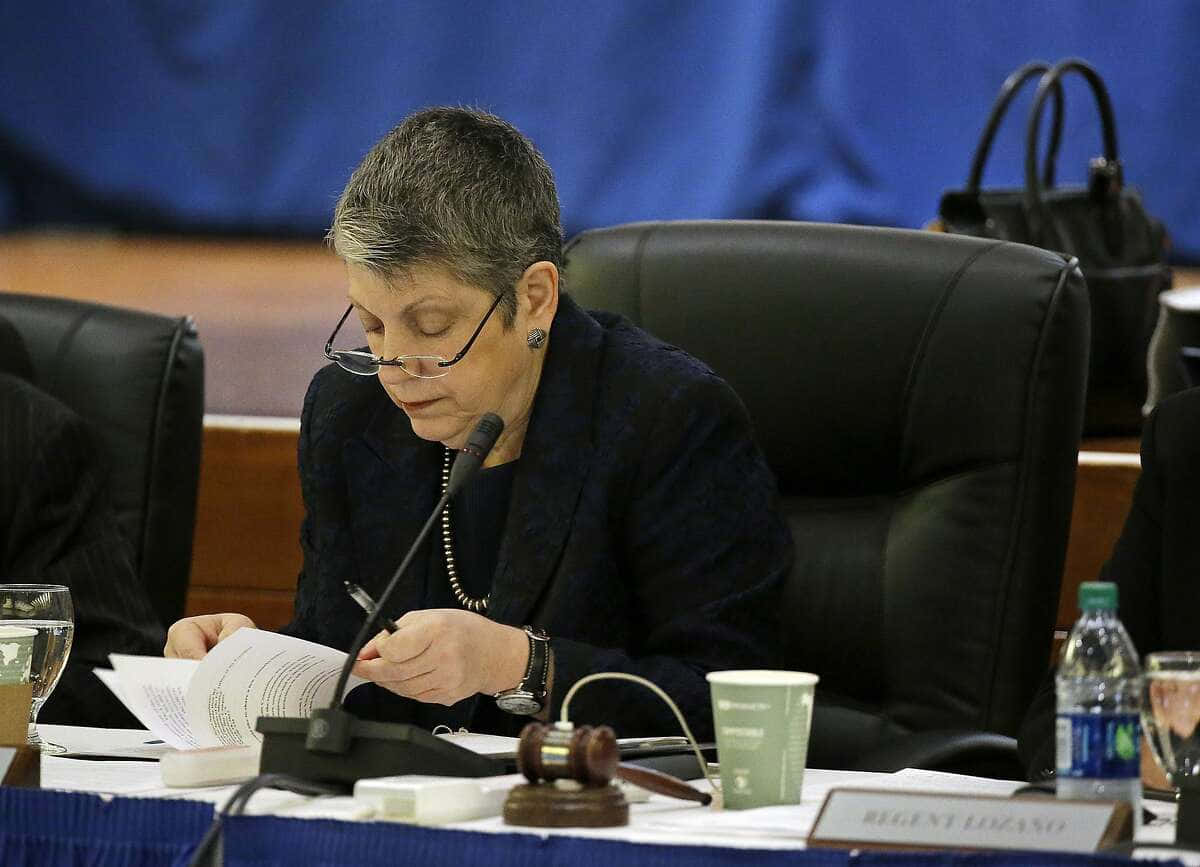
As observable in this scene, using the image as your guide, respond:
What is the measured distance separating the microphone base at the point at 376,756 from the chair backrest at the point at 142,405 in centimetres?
100

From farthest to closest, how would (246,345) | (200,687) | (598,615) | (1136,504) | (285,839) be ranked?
1. (246,345)
2. (598,615)
3. (1136,504)
4. (200,687)
5. (285,839)

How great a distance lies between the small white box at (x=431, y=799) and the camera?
99cm

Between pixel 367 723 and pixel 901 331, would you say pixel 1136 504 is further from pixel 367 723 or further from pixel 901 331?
pixel 367 723

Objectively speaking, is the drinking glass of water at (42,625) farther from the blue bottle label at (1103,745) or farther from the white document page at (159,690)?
the blue bottle label at (1103,745)

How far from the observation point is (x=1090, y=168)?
2635 millimetres

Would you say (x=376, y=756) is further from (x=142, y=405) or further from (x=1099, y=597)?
(x=142, y=405)

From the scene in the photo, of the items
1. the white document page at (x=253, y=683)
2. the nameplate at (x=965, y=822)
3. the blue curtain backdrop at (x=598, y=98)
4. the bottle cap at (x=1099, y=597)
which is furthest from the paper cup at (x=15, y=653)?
the blue curtain backdrop at (x=598, y=98)

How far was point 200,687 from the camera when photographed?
1.28 meters

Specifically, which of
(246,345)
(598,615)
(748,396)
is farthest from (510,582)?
(246,345)

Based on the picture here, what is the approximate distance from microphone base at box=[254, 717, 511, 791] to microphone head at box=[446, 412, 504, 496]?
179 mm

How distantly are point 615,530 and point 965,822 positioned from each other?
0.76 metres

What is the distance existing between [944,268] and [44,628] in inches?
36.5

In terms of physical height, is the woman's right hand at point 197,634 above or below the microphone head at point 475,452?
below

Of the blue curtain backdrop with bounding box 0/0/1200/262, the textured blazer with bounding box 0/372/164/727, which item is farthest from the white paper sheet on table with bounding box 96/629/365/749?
the blue curtain backdrop with bounding box 0/0/1200/262
